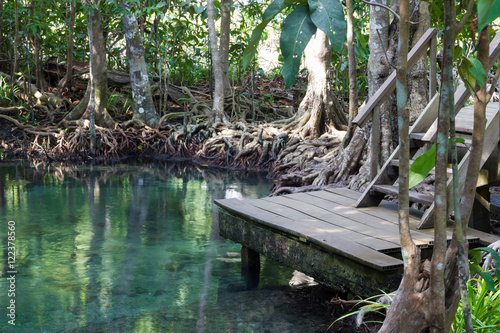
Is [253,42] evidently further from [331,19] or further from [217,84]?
[217,84]

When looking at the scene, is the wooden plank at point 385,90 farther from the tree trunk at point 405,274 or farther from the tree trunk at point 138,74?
the tree trunk at point 138,74

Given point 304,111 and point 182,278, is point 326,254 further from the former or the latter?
point 304,111

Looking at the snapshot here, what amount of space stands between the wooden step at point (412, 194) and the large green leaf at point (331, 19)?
232 cm

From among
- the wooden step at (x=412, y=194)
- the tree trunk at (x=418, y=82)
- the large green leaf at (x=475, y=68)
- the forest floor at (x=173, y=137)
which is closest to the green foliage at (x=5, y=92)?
the forest floor at (x=173, y=137)

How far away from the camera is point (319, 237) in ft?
11.1

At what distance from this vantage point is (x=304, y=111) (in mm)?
10406

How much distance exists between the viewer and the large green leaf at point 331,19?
140 cm

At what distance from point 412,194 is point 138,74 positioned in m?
8.75

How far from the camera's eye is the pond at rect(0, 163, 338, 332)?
137 inches

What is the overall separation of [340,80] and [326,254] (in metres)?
10.2

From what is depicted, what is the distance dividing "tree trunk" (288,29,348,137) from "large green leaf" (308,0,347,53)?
8.39m

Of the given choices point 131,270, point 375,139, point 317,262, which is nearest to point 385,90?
point 375,139

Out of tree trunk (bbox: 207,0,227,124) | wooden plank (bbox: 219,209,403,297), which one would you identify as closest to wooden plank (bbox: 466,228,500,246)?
wooden plank (bbox: 219,209,403,297)

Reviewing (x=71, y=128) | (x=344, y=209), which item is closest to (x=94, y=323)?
(x=344, y=209)
